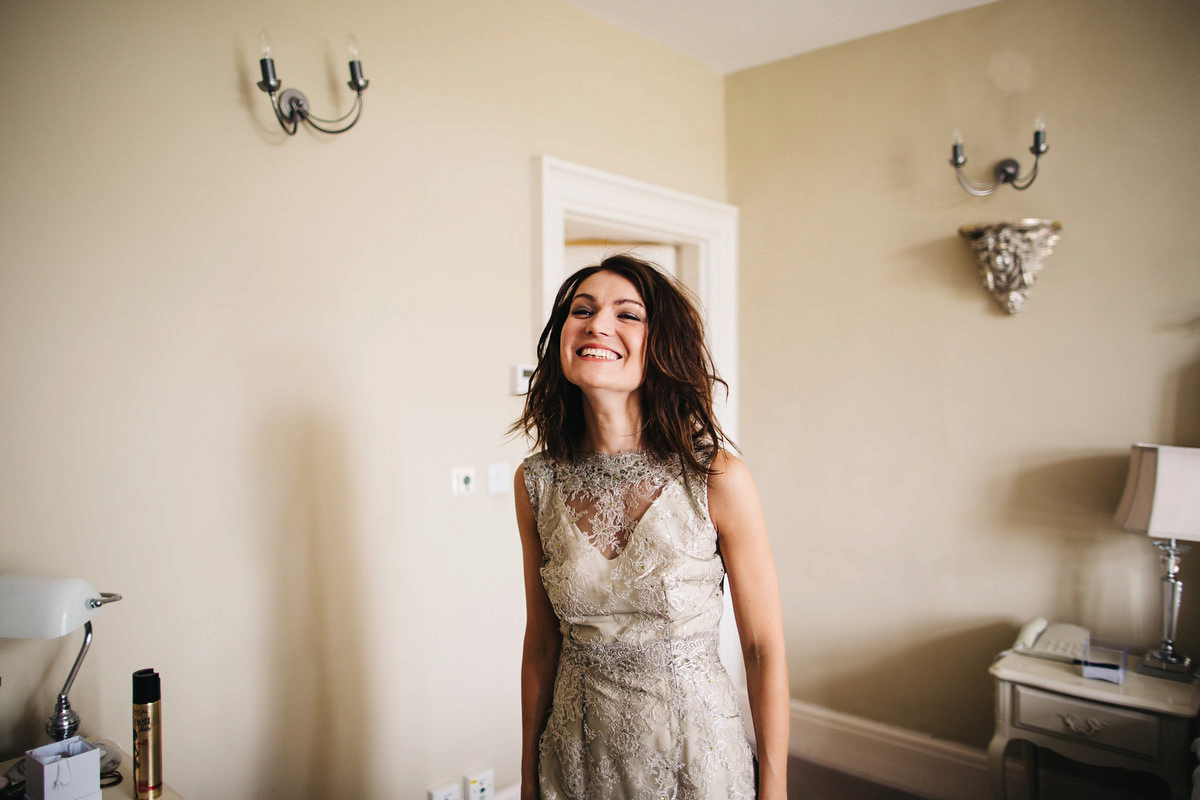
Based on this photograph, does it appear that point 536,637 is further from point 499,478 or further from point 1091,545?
point 1091,545

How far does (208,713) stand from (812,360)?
235 centimetres

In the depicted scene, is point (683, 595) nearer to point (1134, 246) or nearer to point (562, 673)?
point (562, 673)

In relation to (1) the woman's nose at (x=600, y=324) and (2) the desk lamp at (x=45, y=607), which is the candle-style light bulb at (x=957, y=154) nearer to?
(1) the woman's nose at (x=600, y=324)

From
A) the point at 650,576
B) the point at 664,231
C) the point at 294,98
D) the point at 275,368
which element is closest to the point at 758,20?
the point at 664,231

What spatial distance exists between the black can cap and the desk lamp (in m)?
0.14

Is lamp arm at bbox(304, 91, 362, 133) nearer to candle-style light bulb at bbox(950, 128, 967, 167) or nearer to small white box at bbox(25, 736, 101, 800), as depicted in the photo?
small white box at bbox(25, 736, 101, 800)

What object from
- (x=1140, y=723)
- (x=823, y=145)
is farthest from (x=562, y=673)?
(x=823, y=145)

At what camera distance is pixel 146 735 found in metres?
1.32

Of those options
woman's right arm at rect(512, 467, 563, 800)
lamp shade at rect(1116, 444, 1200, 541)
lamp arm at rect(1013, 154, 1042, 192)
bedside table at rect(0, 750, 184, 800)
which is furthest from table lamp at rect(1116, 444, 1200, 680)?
bedside table at rect(0, 750, 184, 800)

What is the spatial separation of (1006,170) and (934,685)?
71.6 inches

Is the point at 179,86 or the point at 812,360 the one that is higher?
the point at 179,86

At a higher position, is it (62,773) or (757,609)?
(757,609)

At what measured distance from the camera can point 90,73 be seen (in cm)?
152

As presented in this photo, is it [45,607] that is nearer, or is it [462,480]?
[45,607]
